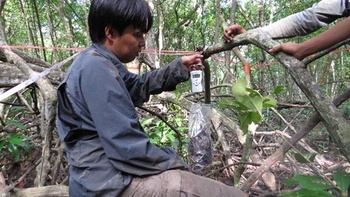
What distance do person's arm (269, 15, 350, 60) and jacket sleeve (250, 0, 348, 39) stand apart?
0.46 metres

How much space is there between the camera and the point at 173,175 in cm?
110

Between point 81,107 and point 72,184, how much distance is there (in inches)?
11.7

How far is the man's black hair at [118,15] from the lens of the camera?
3.92 feet

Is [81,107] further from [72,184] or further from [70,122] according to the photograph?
[72,184]

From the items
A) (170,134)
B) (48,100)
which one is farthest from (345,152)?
(170,134)

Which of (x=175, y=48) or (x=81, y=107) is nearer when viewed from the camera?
(x=81, y=107)

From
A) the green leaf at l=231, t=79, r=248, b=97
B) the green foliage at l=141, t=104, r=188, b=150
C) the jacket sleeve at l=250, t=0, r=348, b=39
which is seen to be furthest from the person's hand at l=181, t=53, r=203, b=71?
the green foliage at l=141, t=104, r=188, b=150

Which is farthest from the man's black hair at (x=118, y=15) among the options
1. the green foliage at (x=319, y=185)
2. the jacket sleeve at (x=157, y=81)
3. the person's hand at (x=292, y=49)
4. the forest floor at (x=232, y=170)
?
the forest floor at (x=232, y=170)

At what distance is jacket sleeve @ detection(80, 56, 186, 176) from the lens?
997mm

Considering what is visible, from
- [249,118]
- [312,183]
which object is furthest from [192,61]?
[312,183]

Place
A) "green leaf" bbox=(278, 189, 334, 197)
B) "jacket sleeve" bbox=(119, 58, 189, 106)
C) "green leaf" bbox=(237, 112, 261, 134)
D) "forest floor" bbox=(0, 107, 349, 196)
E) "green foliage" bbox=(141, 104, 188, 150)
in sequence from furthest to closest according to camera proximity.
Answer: "green foliage" bbox=(141, 104, 188, 150)
"forest floor" bbox=(0, 107, 349, 196)
"jacket sleeve" bbox=(119, 58, 189, 106)
"green leaf" bbox=(237, 112, 261, 134)
"green leaf" bbox=(278, 189, 334, 197)

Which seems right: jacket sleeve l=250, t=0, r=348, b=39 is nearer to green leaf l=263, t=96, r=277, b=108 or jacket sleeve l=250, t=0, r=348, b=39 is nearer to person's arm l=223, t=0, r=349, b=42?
person's arm l=223, t=0, r=349, b=42

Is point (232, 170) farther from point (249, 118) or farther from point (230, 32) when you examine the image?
point (249, 118)

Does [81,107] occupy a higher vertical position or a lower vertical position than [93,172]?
higher
